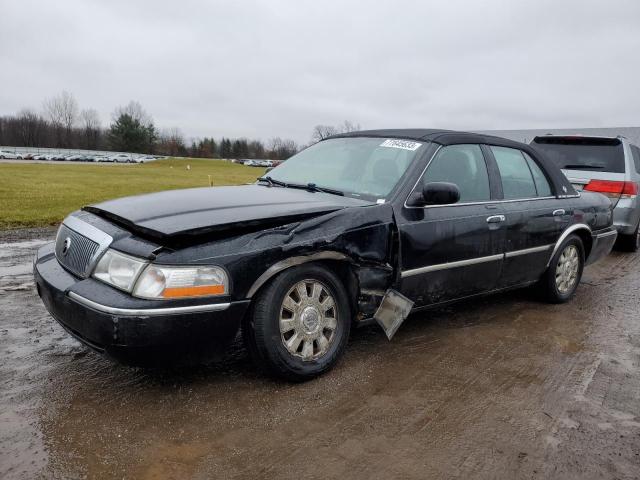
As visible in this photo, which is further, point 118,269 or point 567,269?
point 567,269

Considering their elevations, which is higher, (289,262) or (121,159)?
(289,262)

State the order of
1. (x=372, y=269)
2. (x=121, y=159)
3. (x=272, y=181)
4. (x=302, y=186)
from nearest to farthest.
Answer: (x=372, y=269), (x=302, y=186), (x=272, y=181), (x=121, y=159)

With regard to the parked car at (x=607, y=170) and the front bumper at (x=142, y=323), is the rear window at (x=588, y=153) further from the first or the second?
the front bumper at (x=142, y=323)

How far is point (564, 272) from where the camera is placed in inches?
201

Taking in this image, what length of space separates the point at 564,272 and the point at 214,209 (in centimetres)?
375

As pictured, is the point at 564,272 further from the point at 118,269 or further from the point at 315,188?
the point at 118,269

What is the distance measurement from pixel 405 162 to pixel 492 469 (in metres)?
2.27

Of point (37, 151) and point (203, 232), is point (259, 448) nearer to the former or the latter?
point (203, 232)

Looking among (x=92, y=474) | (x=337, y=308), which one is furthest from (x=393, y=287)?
(x=92, y=474)

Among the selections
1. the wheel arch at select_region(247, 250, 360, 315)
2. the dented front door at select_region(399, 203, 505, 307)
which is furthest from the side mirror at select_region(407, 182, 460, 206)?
the wheel arch at select_region(247, 250, 360, 315)

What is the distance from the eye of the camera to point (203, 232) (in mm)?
2768

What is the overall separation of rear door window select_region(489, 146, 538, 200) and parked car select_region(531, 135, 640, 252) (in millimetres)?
2976

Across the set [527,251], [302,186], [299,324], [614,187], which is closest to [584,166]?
[614,187]

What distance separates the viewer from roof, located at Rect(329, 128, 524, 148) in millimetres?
4086
